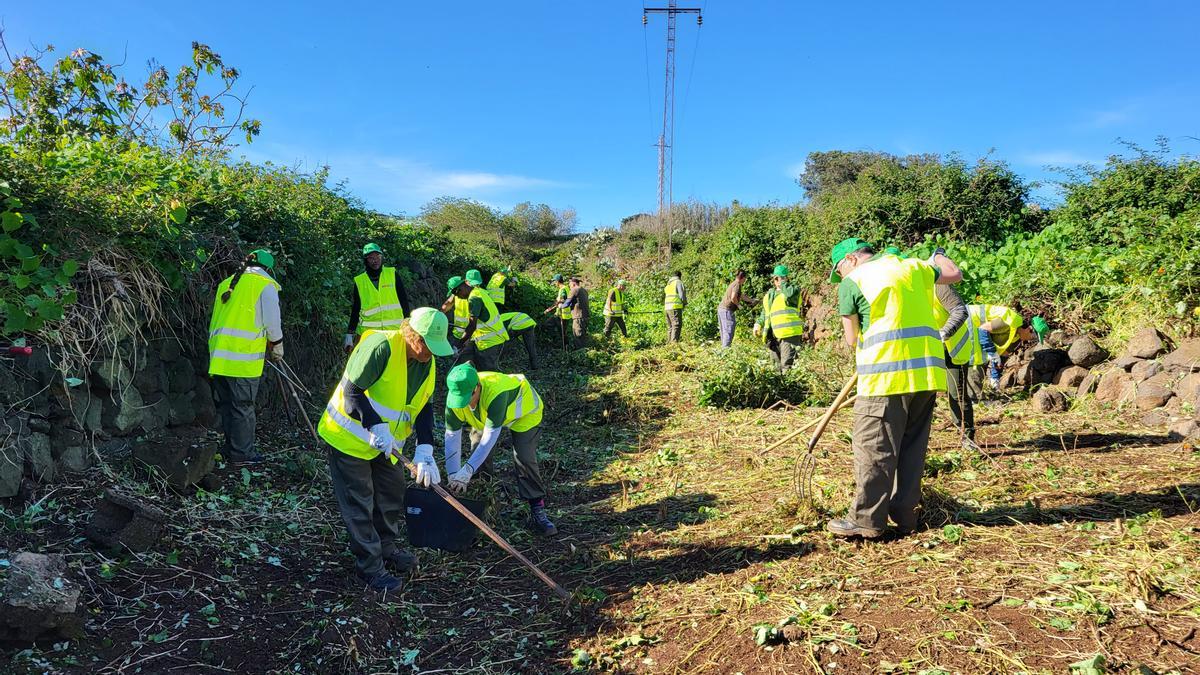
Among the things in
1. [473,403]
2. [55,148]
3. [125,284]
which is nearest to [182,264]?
[125,284]

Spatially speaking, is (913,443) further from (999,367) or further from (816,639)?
(999,367)

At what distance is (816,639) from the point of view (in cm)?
295

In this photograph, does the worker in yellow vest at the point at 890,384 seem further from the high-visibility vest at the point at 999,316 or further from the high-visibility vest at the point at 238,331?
the high-visibility vest at the point at 238,331

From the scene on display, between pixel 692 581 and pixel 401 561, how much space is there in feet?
5.68

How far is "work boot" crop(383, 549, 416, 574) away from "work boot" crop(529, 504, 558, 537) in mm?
1021

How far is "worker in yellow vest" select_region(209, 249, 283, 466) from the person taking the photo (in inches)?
202

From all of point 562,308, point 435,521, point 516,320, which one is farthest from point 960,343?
point 562,308

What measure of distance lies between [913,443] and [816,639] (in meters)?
1.47

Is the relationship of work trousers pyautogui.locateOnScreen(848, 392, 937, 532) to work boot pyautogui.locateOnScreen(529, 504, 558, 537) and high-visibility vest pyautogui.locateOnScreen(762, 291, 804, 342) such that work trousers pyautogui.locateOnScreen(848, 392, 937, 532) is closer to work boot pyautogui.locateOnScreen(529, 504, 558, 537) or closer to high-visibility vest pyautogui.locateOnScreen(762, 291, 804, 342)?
work boot pyautogui.locateOnScreen(529, 504, 558, 537)

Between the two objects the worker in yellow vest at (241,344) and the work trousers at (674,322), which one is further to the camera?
the work trousers at (674,322)

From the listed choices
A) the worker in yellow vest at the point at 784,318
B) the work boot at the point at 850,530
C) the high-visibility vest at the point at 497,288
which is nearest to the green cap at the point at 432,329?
the work boot at the point at 850,530

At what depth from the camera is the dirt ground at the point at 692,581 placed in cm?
286

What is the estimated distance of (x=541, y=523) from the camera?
15.8ft

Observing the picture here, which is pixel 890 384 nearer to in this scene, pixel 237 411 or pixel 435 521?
pixel 435 521
